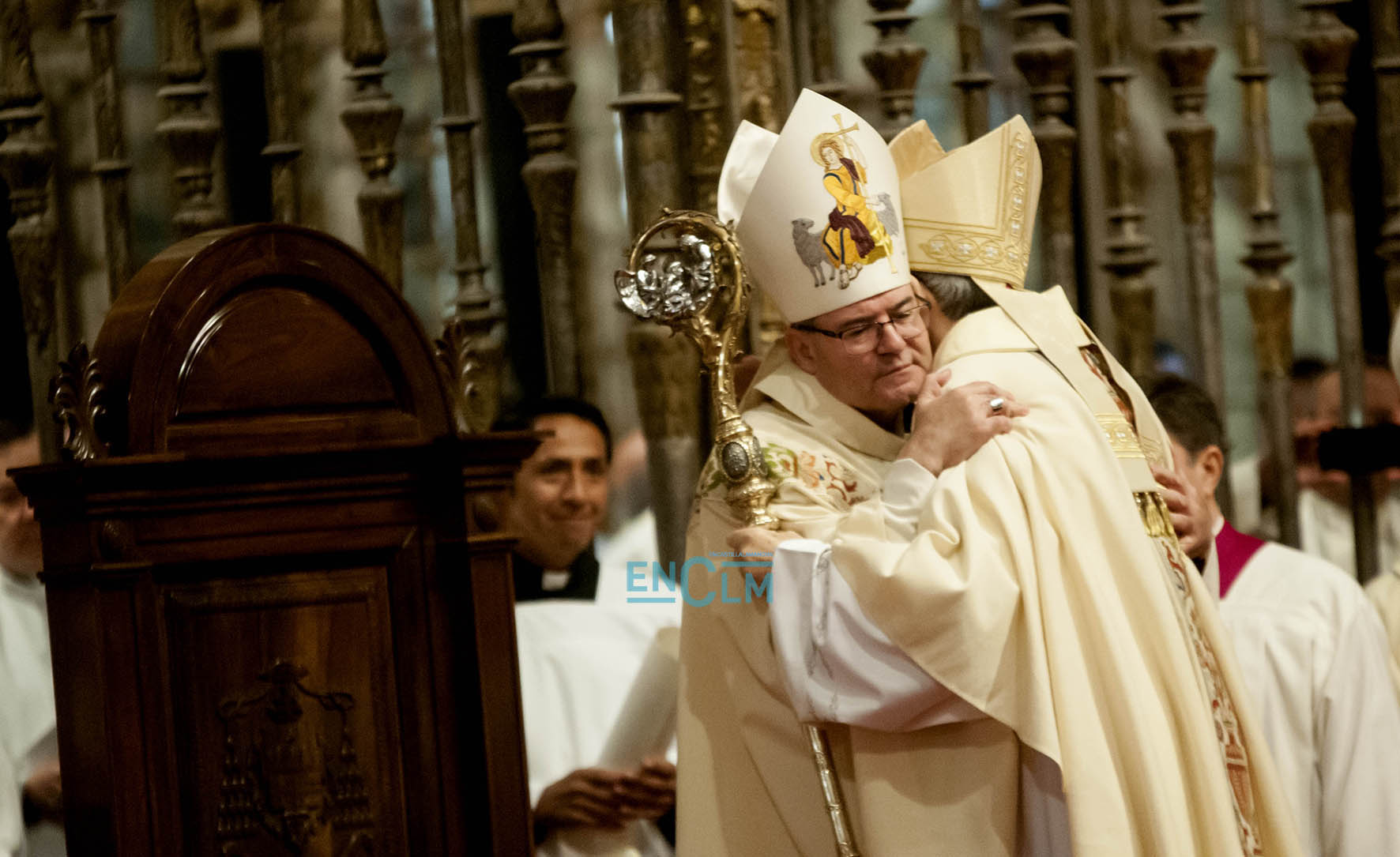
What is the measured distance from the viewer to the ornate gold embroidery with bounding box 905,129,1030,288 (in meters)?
3.99

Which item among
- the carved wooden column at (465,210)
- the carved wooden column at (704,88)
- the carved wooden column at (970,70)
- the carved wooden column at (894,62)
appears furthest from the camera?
the carved wooden column at (970,70)

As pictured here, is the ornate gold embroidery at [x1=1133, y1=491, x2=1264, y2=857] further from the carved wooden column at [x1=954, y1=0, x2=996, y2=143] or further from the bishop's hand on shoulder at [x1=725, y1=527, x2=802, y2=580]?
the carved wooden column at [x1=954, y1=0, x2=996, y2=143]

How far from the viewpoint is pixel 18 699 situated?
5.54 m

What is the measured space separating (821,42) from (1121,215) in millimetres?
1151

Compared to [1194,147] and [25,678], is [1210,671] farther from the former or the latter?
[25,678]

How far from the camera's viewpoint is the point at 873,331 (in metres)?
3.91

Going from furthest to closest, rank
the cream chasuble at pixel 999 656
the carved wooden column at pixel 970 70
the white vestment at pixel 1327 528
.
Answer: the white vestment at pixel 1327 528 → the carved wooden column at pixel 970 70 → the cream chasuble at pixel 999 656

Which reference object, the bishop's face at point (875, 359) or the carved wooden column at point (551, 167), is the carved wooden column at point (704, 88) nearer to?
the carved wooden column at point (551, 167)

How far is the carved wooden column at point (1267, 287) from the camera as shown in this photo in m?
6.47

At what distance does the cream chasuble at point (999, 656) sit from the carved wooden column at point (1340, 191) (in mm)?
2772

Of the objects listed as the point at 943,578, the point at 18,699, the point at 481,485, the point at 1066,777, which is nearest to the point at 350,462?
the point at 481,485

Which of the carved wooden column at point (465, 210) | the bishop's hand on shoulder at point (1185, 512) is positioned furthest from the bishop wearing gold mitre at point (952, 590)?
the carved wooden column at point (465, 210)

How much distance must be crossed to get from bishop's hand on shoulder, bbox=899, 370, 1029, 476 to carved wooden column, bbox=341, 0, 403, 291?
2.73 m

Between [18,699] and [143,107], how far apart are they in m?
2.60
